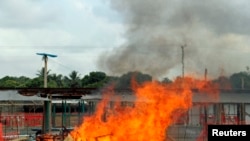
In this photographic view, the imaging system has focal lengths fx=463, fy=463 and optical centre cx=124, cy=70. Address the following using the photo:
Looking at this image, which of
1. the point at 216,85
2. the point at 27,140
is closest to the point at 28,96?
the point at 27,140

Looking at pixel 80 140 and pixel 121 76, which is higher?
pixel 121 76

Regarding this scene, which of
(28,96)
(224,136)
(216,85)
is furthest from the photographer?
(28,96)

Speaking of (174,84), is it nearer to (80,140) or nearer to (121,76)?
(121,76)

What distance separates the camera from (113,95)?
2527 centimetres

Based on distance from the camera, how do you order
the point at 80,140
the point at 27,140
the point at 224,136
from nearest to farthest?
the point at 224,136 < the point at 80,140 < the point at 27,140

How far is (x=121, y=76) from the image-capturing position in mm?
25625

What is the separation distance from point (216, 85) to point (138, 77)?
4743mm

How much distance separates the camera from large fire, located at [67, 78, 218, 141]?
64.2 feet

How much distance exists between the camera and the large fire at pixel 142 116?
19.6m

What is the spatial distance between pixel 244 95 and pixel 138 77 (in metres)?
6.94

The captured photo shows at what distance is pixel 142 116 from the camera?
20.5m

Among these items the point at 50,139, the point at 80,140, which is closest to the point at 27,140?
the point at 50,139

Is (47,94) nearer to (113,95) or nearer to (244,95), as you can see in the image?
(113,95)

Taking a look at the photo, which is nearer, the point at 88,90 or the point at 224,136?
the point at 224,136
